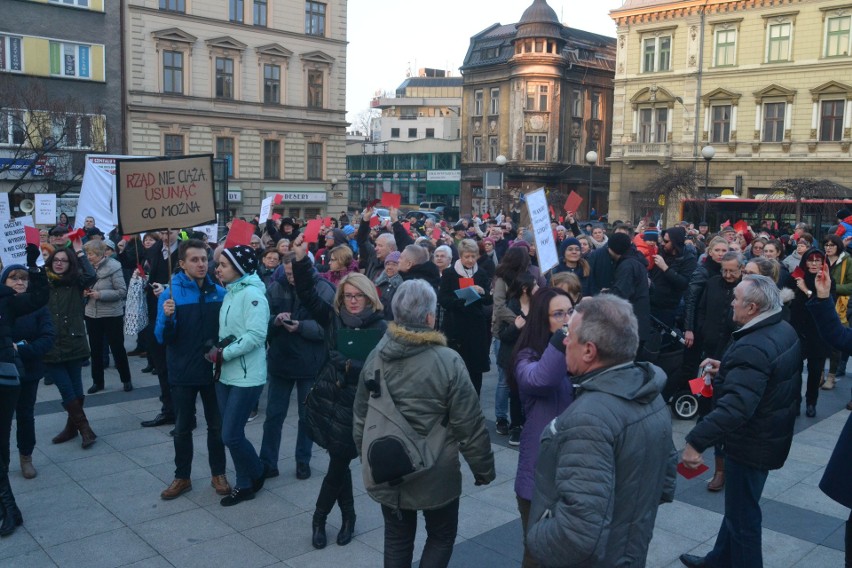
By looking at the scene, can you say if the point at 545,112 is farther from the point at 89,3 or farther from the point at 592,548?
the point at 592,548

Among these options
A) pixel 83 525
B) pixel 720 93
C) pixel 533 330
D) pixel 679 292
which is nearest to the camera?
pixel 533 330

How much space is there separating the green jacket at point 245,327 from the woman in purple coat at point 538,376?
6.94 ft

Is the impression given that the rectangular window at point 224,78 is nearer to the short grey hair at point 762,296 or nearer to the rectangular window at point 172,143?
the rectangular window at point 172,143

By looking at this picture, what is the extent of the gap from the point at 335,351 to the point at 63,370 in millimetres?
3657

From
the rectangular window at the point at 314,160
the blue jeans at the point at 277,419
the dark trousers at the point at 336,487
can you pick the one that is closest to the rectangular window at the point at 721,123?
the rectangular window at the point at 314,160

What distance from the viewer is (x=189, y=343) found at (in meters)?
5.82

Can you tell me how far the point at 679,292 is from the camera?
880cm

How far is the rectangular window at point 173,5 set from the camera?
37594 mm

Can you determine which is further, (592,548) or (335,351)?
(335,351)

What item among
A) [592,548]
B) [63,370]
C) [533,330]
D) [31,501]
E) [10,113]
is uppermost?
[10,113]

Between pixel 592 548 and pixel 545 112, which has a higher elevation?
pixel 545 112

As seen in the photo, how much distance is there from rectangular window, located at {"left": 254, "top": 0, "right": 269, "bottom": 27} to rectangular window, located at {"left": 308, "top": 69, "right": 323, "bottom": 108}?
3.71 m

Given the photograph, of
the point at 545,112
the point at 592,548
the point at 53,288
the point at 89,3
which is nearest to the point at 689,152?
the point at 545,112

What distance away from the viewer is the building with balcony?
58562mm
